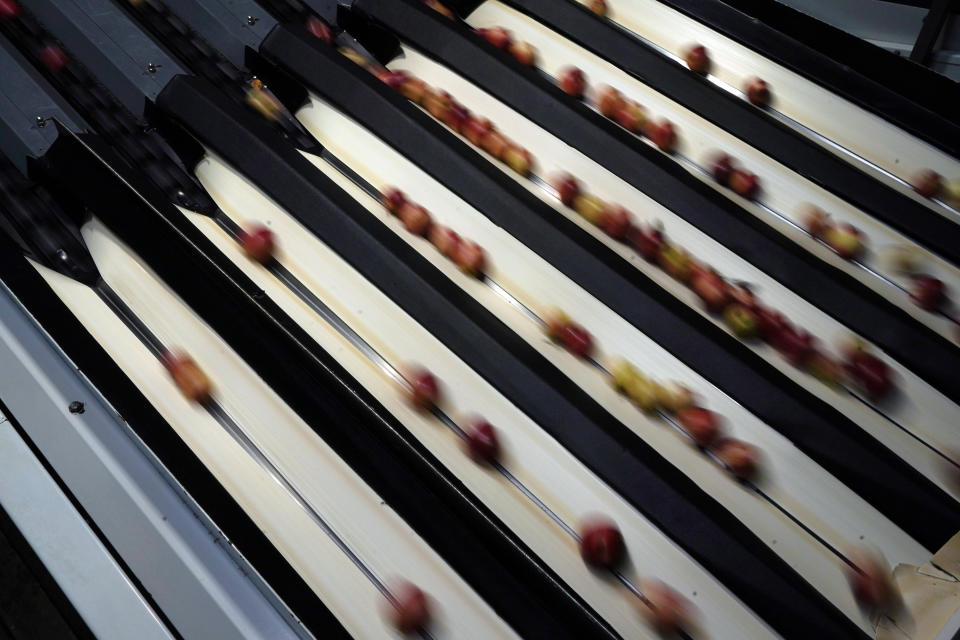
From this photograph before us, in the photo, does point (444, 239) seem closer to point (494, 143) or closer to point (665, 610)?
point (494, 143)

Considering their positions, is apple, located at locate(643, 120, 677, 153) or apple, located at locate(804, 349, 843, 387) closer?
apple, located at locate(804, 349, 843, 387)

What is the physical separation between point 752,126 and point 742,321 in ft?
2.10

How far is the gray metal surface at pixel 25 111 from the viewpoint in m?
2.19

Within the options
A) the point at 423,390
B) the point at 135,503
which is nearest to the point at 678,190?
the point at 423,390

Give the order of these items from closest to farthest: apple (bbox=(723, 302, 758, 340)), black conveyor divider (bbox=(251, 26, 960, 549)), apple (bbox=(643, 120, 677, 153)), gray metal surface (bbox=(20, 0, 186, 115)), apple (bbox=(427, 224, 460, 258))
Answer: black conveyor divider (bbox=(251, 26, 960, 549)), apple (bbox=(723, 302, 758, 340)), apple (bbox=(427, 224, 460, 258)), apple (bbox=(643, 120, 677, 153)), gray metal surface (bbox=(20, 0, 186, 115))

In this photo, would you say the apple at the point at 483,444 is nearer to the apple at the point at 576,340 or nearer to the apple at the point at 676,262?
the apple at the point at 576,340

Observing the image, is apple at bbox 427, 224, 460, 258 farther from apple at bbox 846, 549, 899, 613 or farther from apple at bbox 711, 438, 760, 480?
apple at bbox 846, 549, 899, 613

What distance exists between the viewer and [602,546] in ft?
5.34

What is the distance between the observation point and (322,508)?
1638 mm

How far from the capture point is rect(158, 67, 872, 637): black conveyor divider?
1.60 meters

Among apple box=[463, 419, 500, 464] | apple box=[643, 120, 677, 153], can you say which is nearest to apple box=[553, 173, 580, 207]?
apple box=[643, 120, 677, 153]

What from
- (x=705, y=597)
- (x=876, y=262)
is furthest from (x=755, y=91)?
(x=705, y=597)

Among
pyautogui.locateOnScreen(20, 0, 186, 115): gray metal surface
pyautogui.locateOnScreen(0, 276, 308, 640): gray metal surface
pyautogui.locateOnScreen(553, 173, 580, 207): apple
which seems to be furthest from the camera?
pyautogui.locateOnScreen(20, 0, 186, 115): gray metal surface

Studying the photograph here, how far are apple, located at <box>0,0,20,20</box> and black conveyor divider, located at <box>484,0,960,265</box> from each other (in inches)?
59.7
